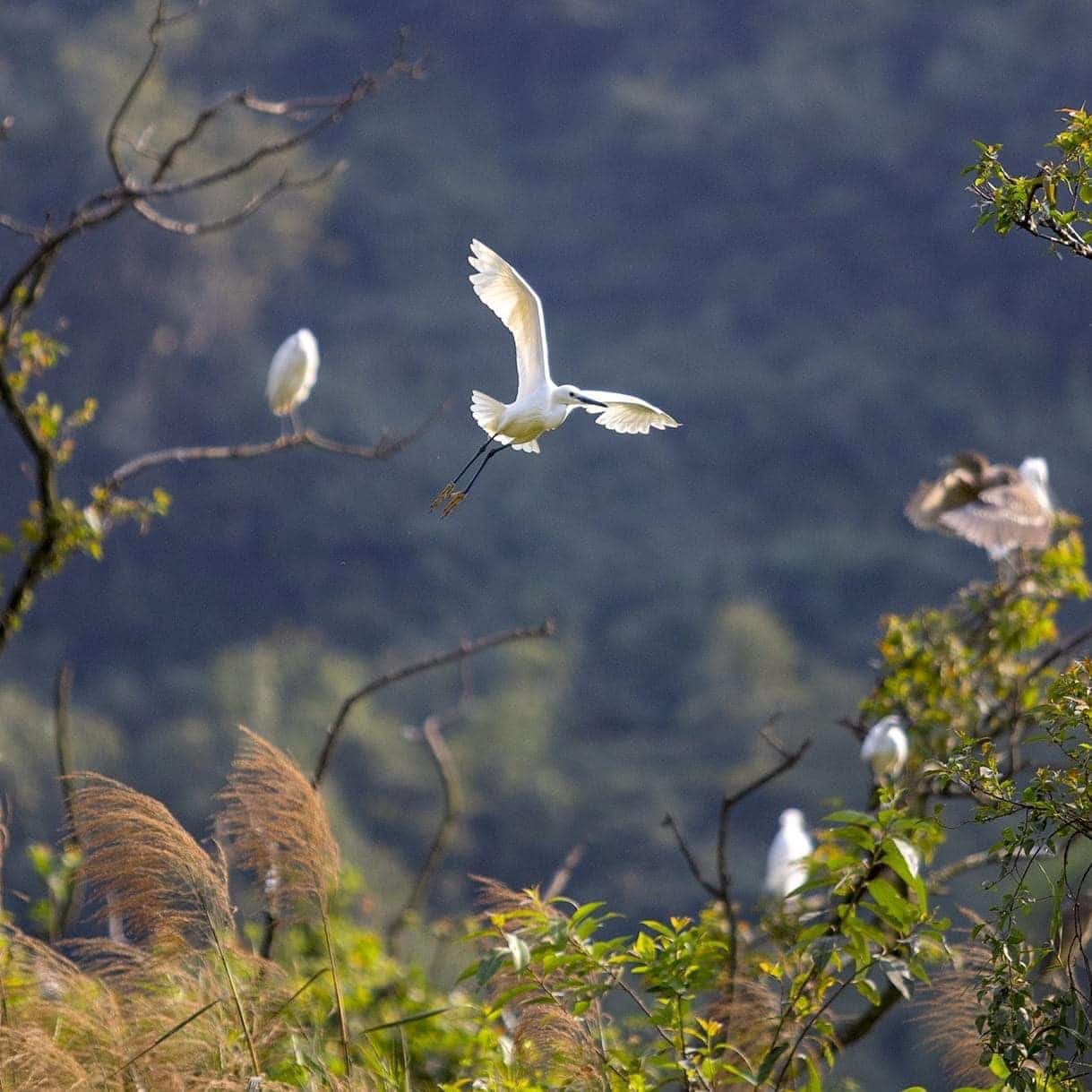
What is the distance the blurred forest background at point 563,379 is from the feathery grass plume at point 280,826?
8497mm

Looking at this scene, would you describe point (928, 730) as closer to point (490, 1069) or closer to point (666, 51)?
point (490, 1069)

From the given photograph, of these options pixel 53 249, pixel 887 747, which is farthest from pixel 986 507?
pixel 53 249

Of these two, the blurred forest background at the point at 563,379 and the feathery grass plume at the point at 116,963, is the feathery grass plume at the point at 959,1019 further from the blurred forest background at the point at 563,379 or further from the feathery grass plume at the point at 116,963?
the blurred forest background at the point at 563,379

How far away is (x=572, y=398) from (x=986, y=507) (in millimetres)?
2375

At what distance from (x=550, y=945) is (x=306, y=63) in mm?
16915

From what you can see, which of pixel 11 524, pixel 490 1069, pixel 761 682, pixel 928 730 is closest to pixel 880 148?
pixel 761 682

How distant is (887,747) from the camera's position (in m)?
3.62

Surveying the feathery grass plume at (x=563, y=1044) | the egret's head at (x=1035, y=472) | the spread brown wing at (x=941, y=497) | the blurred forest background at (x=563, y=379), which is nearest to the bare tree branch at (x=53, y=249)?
the feathery grass plume at (x=563, y=1044)

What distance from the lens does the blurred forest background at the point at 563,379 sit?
12344mm

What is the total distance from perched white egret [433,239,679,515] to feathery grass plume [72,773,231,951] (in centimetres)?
54

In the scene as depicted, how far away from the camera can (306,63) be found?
17.5m

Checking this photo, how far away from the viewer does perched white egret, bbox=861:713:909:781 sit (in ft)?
11.7

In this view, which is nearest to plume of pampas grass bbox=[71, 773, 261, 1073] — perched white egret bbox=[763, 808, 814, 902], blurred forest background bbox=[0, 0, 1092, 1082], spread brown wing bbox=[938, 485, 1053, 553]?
spread brown wing bbox=[938, 485, 1053, 553]

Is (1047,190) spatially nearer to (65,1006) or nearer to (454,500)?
(454,500)
